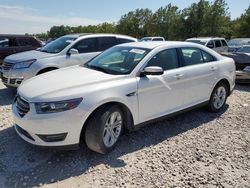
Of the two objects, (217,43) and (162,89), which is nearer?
(162,89)

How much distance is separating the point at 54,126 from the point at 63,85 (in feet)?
2.10

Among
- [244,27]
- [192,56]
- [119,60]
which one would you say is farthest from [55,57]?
[244,27]

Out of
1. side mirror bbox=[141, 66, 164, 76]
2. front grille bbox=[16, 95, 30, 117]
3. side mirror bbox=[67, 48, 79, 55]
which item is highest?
side mirror bbox=[67, 48, 79, 55]

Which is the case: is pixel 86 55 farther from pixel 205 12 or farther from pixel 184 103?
pixel 205 12

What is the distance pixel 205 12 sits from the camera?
35875 millimetres

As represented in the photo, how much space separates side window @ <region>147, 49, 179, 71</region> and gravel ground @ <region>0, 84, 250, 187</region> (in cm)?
113

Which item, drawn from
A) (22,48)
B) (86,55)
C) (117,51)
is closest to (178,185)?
(117,51)

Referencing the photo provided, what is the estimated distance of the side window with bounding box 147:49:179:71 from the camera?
4.51m

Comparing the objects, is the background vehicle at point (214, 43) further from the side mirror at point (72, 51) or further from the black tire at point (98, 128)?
the black tire at point (98, 128)

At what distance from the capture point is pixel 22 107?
3.68 metres

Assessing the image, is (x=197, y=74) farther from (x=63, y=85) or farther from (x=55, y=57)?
(x=55, y=57)

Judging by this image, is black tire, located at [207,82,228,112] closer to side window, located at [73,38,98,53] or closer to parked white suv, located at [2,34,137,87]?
parked white suv, located at [2,34,137,87]

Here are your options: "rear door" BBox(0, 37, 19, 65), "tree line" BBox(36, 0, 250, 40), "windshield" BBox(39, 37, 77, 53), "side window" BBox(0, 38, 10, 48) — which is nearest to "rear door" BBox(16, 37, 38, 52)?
"rear door" BBox(0, 37, 19, 65)

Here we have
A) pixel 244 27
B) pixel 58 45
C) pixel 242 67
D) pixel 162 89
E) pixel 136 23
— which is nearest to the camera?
pixel 162 89
